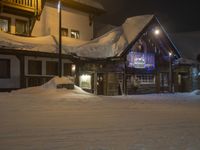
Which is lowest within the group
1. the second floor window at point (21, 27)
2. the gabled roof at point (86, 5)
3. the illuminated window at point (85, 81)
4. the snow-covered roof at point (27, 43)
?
the illuminated window at point (85, 81)

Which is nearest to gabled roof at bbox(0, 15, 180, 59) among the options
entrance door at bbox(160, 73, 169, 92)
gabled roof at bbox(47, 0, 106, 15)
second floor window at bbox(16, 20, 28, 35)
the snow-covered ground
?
second floor window at bbox(16, 20, 28, 35)

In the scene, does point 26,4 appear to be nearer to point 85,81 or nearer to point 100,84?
point 85,81

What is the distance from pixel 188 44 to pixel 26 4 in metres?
27.3

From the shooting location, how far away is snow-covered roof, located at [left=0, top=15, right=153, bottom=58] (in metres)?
20.3

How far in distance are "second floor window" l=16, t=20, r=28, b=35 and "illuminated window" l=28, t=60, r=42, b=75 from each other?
4219 millimetres

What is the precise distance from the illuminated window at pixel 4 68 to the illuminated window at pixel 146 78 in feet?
37.2

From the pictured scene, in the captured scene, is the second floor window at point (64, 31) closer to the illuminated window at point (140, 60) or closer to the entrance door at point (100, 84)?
the entrance door at point (100, 84)

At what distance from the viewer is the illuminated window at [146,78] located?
24283mm

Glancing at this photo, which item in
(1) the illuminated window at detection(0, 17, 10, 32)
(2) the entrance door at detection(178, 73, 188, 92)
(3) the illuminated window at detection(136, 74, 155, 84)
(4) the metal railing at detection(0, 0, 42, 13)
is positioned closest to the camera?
(4) the metal railing at detection(0, 0, 42, 13)

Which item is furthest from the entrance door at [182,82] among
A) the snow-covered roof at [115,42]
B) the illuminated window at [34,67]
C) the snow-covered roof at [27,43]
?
the illuminated window at [34,67]

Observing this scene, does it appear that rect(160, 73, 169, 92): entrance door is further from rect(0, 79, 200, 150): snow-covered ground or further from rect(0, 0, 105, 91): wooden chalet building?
rect(0, 79, 200, 150): snow-covered ground

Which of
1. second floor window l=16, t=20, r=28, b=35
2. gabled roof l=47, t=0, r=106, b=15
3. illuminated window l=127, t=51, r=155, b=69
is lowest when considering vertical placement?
illuminated window l=127, t=51, r=155, b=69

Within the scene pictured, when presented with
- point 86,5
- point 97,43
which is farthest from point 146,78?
point 86,5

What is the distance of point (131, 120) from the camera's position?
8711 mm
